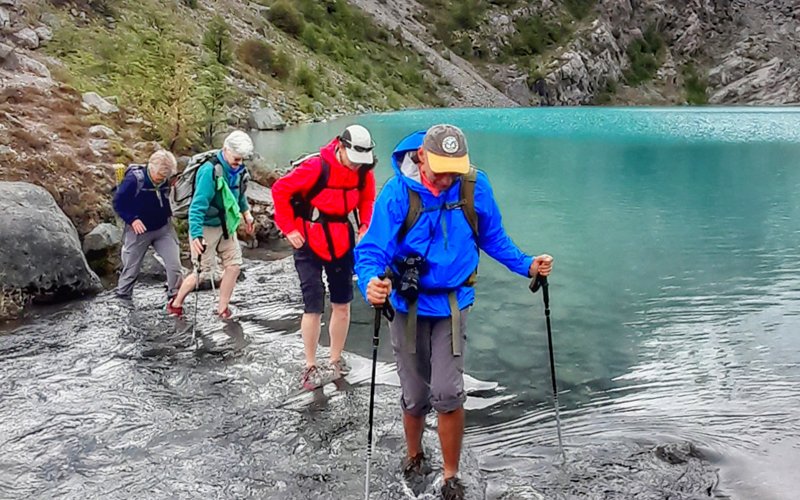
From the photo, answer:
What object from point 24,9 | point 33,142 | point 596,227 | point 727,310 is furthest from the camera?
point 24,9

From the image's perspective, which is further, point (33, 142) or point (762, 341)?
point (33, 142)

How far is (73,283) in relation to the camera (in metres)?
10.2

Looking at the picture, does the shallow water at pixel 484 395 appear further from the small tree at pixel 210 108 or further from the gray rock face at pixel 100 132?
the small tree at pixel 210 108

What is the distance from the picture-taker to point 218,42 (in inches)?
2016

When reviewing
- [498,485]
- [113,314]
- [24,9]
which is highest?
A: [24,9]

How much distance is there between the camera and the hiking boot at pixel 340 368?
7883 millimetres

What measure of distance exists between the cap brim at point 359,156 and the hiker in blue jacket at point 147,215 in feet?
12.1

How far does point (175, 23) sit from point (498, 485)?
52.6 metres

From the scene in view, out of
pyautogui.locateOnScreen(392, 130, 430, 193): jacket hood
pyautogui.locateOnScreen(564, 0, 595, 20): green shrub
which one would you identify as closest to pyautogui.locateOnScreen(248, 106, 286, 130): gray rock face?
pyautogui.locateOnScreen(392, 130, 430, 193): jacket hood

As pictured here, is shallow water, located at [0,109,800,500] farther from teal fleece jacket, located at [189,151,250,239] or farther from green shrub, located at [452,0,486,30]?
green shrub, located at [452,0,486,30]

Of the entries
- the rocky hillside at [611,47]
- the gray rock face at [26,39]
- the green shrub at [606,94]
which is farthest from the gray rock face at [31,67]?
the green shrub at [606,94]

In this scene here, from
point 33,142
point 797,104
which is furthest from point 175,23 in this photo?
point 797,104

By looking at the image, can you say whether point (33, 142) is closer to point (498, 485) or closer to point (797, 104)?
point (498, 485)

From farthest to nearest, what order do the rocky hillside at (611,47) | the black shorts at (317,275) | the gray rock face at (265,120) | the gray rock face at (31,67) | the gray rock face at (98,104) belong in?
the rocky hillside at (611,47)
the gray rock face at (265,120)
the gray rock face at (31,67)
the gray rock face at (98,104)
the black shorts at (317,275)
